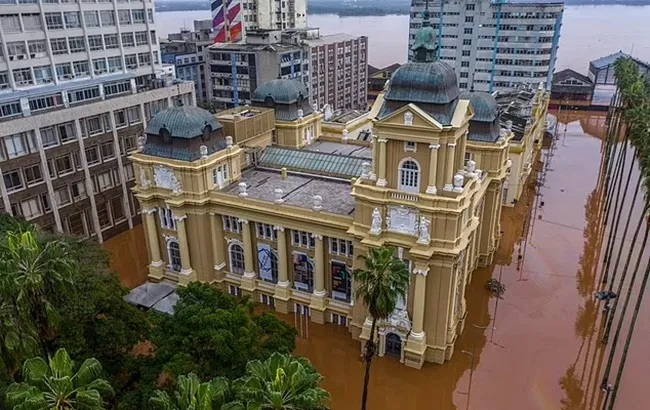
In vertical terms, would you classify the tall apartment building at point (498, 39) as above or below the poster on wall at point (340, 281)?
above

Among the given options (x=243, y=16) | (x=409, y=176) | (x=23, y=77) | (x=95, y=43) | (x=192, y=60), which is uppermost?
(x=243, y=16)

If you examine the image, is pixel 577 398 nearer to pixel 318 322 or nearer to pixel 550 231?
pixel 318 322

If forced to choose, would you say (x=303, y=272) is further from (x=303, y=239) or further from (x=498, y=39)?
(x=498, y=39)

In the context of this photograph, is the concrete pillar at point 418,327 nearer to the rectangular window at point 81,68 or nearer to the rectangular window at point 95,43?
the rectangular window at point 81,68

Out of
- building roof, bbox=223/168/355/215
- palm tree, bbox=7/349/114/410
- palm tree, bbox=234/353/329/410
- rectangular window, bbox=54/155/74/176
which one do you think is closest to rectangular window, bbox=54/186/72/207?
rectangular window, bbox=54/155/74/176

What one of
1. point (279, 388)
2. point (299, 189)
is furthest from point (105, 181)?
point (279, 388)

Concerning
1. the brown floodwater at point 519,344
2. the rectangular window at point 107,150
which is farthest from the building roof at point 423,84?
the rectangular window at point 107,150
